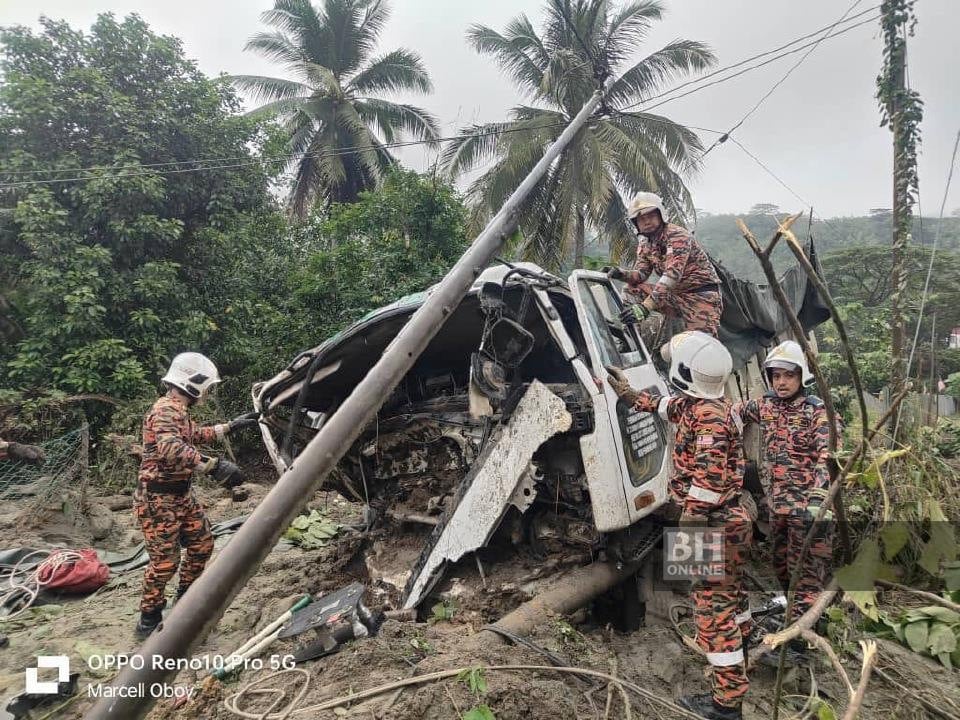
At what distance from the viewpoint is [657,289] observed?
422 centimetres

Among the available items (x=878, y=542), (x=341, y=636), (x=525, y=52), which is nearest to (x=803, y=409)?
(x=878, y=542)

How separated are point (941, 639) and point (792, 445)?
1.23 m

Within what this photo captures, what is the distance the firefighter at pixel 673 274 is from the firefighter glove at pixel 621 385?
91 cm

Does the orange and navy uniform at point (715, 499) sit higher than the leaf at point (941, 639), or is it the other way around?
the orange and navy uniform at point (715, 499)

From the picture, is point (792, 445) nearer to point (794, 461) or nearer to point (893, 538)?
point (794, 461)

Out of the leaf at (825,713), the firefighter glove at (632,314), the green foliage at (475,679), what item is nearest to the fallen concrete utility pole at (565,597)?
the green foliage at (475,679)

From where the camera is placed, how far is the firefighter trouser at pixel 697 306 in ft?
14.5

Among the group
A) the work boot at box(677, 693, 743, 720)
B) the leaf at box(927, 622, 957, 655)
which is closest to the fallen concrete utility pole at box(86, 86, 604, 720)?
the work boot at box(677, 693, 743, 720)

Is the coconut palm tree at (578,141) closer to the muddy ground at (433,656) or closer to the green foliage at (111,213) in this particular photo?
the green foliage at (111,213)

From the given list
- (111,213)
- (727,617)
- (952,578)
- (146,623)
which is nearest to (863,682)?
(727,617)

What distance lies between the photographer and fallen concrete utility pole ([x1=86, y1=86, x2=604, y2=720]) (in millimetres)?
1397

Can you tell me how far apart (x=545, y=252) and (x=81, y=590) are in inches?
473

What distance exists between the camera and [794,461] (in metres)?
3.35

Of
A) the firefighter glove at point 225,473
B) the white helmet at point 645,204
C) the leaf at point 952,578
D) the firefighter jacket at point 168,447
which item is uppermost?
the white helmet at point 645,204
